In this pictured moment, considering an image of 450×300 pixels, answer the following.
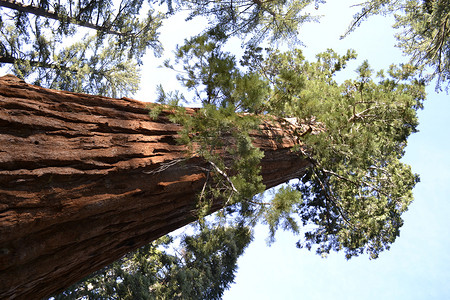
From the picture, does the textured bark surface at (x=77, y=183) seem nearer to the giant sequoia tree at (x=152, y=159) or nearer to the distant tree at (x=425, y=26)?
the giant sequoia tree at (x=152, y=159)

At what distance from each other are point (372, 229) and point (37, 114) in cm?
762

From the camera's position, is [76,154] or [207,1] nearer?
[76,154]

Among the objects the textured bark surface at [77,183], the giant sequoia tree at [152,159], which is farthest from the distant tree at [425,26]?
the textured bark surface at [77,183]

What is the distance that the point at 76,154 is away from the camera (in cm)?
267

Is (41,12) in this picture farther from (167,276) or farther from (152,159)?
(167,276)

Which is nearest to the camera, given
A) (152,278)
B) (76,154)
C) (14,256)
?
(14,256)

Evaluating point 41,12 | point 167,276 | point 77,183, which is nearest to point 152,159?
point 77,183

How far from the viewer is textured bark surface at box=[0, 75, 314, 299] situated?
2309mm

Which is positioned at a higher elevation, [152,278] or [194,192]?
[194,192]

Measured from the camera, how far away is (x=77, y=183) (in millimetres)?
2594

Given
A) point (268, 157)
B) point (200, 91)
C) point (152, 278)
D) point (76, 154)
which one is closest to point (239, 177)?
point (268, 157)

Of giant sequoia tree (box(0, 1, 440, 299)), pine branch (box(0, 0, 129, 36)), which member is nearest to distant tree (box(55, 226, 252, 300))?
giant sequoia tree (box(0, 1, 440, 299))

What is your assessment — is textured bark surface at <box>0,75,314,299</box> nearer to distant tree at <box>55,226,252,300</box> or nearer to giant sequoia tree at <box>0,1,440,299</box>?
giant sequoia tree at <box>0,1,440,299</box>

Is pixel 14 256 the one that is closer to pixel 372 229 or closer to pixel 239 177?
pixel 239 177
